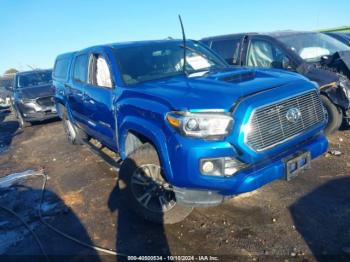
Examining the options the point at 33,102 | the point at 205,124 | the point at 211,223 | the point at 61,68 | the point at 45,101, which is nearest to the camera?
the point at 205,124

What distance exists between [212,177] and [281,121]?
35.9 inches

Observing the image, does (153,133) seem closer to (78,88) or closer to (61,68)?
(78,88)

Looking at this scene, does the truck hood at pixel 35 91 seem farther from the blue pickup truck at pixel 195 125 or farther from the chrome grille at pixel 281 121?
the chrome grille at pixel 281 121

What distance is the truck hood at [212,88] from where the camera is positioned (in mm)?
3111

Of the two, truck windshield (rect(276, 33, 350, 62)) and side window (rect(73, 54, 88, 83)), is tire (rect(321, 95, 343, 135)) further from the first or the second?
side window (rect(73, 54, 88, 83))

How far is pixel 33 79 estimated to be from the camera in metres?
12.0

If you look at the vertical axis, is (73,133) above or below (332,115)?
below

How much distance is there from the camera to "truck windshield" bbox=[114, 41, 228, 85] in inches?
169

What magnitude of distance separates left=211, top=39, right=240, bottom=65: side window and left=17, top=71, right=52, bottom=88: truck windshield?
7108mm

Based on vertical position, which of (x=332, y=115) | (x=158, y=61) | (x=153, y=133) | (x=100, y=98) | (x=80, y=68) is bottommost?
(x=332, y=115)

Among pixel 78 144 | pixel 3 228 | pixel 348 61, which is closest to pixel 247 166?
pixel 3 228

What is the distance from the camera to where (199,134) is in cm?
305

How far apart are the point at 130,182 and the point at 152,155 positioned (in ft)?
1.55

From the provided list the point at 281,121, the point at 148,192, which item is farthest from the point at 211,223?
the point at 281,121
